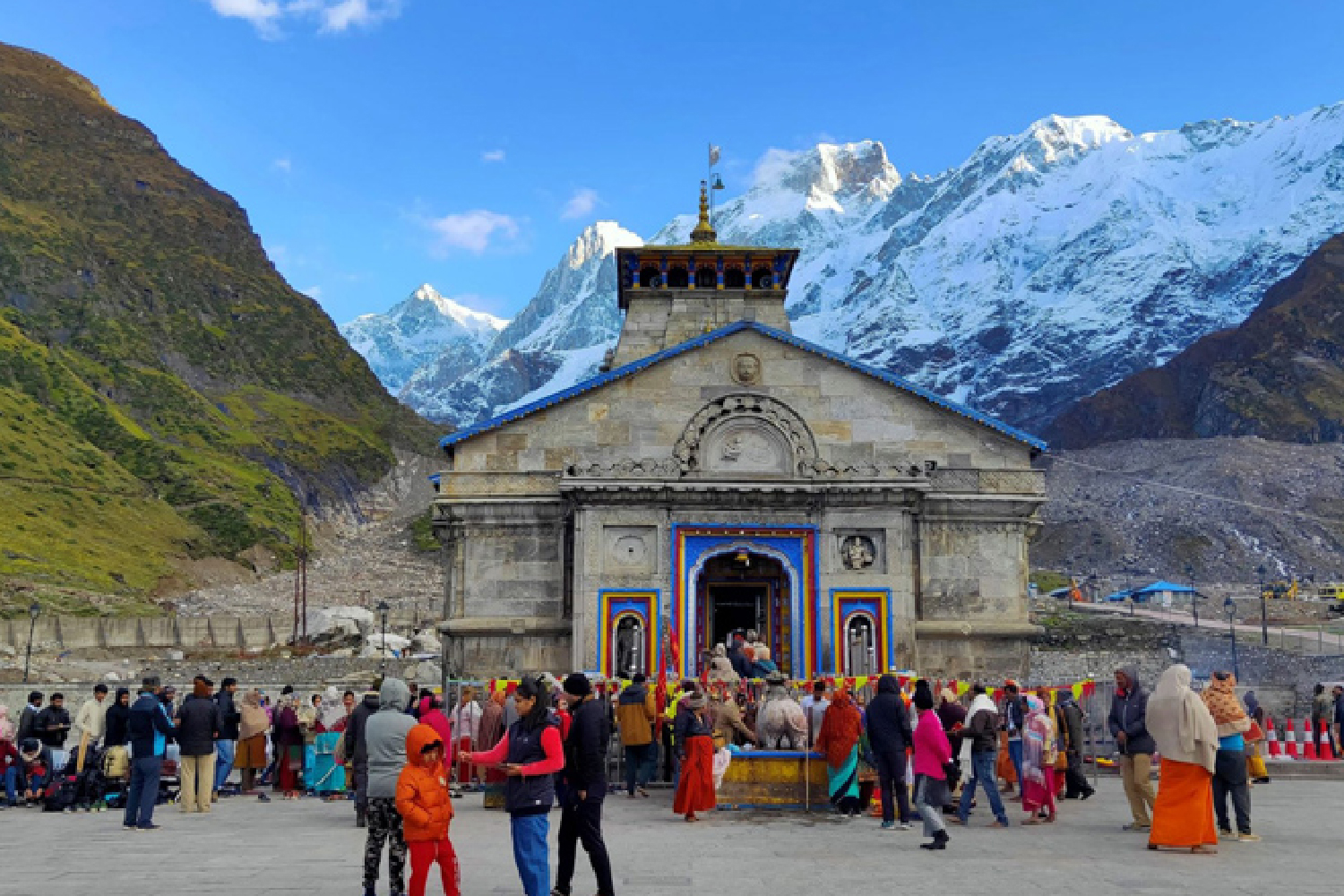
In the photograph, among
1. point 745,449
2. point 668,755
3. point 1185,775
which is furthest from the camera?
point 745,449

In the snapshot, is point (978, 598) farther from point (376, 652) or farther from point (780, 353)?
point (376, 652)

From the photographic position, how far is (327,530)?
403 ft

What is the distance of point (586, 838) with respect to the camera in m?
10.2

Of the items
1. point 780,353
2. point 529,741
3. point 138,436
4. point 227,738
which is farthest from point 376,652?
point 138,436

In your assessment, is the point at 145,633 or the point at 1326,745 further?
the point at 145,633

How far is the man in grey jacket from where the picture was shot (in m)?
10.1

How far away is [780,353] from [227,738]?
1556 cm

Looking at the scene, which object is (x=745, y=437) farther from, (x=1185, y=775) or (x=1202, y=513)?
(x=1202, y=513)

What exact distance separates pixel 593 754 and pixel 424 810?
1499 mm

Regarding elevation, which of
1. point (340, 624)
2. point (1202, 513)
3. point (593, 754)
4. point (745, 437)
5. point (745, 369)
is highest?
point (1202, 513)

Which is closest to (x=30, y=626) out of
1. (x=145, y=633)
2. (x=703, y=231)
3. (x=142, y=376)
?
(x=145, y=633)

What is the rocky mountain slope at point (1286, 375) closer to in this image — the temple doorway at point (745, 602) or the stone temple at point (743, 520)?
the temple doorway at point (745, 602)

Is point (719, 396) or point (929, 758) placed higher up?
point (719, 396)

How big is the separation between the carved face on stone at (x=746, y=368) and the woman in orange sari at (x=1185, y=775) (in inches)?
677
